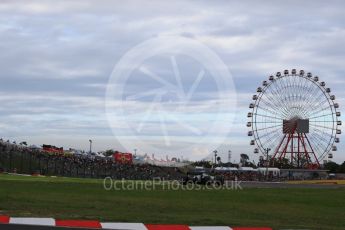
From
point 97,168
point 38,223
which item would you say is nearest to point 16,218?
point 38,223

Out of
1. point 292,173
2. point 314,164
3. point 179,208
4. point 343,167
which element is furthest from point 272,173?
point 179,208

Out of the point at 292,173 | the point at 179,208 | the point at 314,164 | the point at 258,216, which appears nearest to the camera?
the point at 258,216

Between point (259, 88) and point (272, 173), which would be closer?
point (259, 88)

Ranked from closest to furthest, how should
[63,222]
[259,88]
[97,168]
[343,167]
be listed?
[63,222]
[97,168]
[259,88]
[343,167]

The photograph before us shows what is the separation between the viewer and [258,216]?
1576 centimetres

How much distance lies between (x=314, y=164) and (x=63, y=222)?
80584mm

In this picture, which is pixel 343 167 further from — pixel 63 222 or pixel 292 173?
pixel 63 222

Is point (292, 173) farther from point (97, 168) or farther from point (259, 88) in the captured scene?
point (97, 168)

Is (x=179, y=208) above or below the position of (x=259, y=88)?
below

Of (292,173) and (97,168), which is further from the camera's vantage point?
(292,173)

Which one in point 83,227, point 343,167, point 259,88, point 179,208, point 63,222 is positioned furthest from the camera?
point 343,167

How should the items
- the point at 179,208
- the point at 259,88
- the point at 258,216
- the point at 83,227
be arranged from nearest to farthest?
1. the point at 83,227
2. the point at 258,216
3. the point at 179,208
4. the point at 259,88

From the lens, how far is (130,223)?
444 inches

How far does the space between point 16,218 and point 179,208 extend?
717cm
